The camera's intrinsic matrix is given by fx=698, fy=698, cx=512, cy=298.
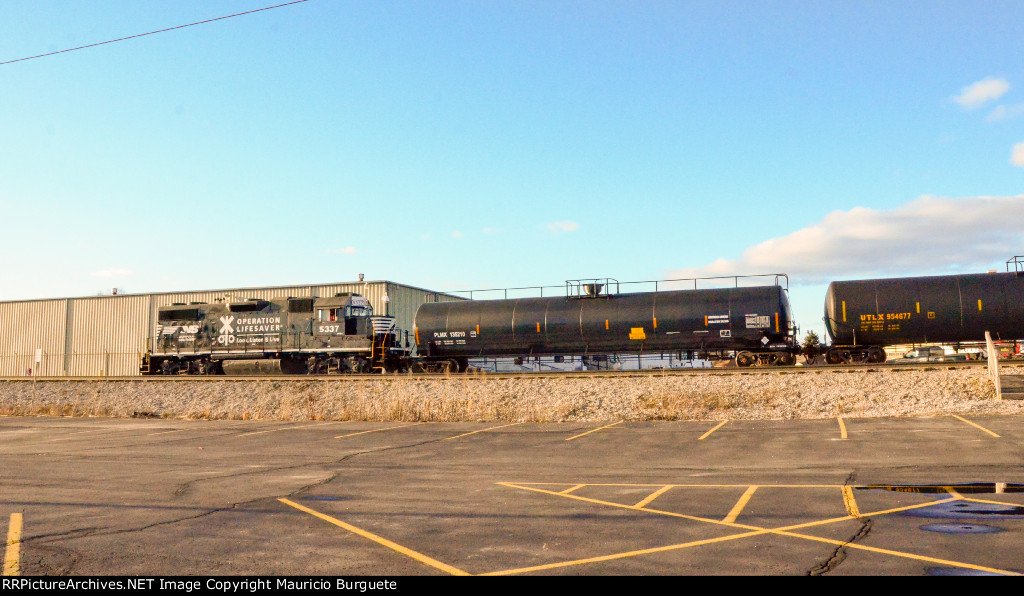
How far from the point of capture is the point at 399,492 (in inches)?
405

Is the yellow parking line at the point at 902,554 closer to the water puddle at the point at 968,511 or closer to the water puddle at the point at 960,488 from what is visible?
the water puddle at the point at 968,511

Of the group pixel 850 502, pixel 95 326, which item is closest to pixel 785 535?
pixel 850 502

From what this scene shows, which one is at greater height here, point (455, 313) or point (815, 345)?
point (455, 313)

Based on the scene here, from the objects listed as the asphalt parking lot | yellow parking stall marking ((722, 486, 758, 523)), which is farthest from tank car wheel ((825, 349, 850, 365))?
yellow parking stall marking ((722, 486, 758, 523))

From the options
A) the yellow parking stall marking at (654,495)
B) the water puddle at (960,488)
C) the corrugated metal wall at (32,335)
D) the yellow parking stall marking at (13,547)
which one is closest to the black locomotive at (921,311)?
the water puddle at (960,488)

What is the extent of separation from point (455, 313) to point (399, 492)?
19779 mm

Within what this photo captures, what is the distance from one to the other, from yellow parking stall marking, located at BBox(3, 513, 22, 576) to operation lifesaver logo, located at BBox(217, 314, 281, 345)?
1021 inches

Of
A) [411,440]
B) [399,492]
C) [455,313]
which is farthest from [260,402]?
[399,492]

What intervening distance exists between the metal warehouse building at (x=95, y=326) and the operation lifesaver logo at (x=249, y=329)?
10692 millimetres

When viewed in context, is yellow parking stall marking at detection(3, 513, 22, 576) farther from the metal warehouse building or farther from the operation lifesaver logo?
the metal warehouse building

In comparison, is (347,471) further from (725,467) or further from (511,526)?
(725,467)

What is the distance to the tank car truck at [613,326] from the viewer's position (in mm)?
26031

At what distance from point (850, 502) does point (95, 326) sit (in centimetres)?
5359
